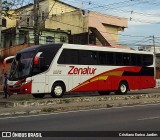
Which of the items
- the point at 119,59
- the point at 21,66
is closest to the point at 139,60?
the point at 119,59

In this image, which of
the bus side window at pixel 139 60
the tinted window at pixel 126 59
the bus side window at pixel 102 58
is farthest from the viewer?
the bus side window at pixel 139 60

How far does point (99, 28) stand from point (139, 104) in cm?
3318

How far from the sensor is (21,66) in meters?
24.6

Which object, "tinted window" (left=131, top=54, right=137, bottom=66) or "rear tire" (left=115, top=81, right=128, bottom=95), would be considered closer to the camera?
"rear tire" (left=115, top=81, right=128, bottom=95)

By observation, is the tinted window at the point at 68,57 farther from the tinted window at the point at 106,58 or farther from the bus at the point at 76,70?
the tinted window at the point at 106,58

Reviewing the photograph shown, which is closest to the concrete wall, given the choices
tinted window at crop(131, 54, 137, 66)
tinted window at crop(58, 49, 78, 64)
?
tinted window at crop(131, 54, 137, 66)

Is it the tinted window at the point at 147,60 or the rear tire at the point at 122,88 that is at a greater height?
the tinted window at the point at 147,60

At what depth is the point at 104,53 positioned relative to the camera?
28141 millimetres

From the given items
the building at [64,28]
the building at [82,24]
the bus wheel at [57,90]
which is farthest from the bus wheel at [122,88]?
the building at [82,24]

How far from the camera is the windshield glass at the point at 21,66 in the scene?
24080 millimetres

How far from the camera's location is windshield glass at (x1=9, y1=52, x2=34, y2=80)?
79.0 feet

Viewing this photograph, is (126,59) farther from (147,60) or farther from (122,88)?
(147,60)

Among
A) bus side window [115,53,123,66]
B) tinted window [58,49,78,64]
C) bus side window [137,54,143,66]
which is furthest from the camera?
bus side window [137,54,143,66]

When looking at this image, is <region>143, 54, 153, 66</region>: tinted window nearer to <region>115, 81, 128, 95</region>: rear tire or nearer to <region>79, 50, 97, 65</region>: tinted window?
<region>115, 81, 128, 95</region>: rear tire
